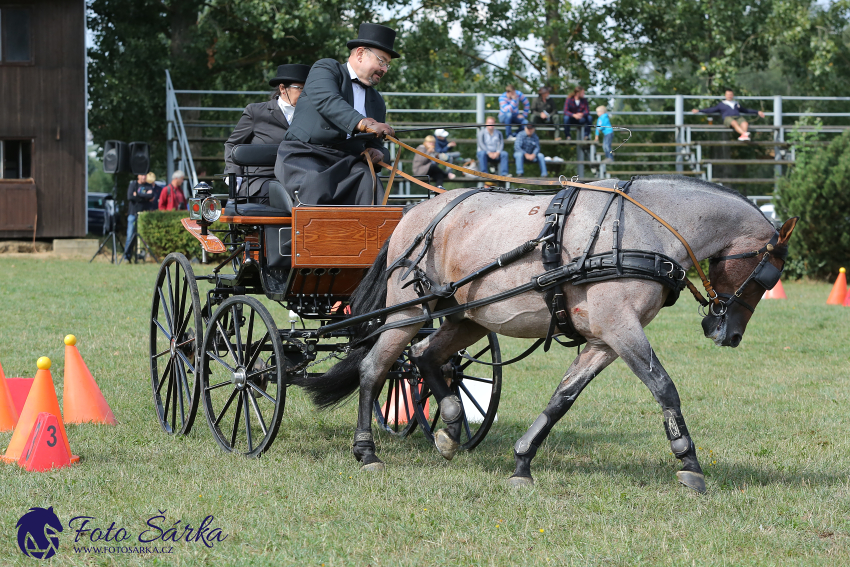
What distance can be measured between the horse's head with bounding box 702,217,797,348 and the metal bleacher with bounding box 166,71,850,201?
14443mm

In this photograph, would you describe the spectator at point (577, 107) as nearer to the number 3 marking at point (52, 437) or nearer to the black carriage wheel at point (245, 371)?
the black carriage wheel at point (245, 371)

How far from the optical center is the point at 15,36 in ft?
71.4

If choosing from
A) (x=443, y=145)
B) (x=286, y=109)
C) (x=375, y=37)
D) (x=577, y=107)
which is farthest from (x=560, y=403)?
(x=577, y=107)

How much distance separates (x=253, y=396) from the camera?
5.96 metres

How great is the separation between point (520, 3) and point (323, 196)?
22198 millimetres

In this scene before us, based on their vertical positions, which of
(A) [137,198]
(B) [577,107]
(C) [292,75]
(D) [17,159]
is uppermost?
(B) [577,107]

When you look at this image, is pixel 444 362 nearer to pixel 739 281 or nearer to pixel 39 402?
pixel 739 281

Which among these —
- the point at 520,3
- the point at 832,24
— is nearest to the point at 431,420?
the point at 520,3

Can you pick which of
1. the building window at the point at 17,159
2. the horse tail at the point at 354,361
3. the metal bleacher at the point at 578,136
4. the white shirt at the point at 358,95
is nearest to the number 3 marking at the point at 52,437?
the horse tail at the point at 354,361

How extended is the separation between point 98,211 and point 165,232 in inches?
475

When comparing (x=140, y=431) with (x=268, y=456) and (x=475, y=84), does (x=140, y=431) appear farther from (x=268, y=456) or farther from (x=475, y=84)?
(x=475, y=84)

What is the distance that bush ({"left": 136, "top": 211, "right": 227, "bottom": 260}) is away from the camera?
60.6 ft

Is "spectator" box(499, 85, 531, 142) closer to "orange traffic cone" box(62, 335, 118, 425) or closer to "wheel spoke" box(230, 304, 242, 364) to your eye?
"orange traffic cone" box(62, 335, 118, 425)

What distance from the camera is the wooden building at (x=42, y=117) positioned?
21.6 metres
